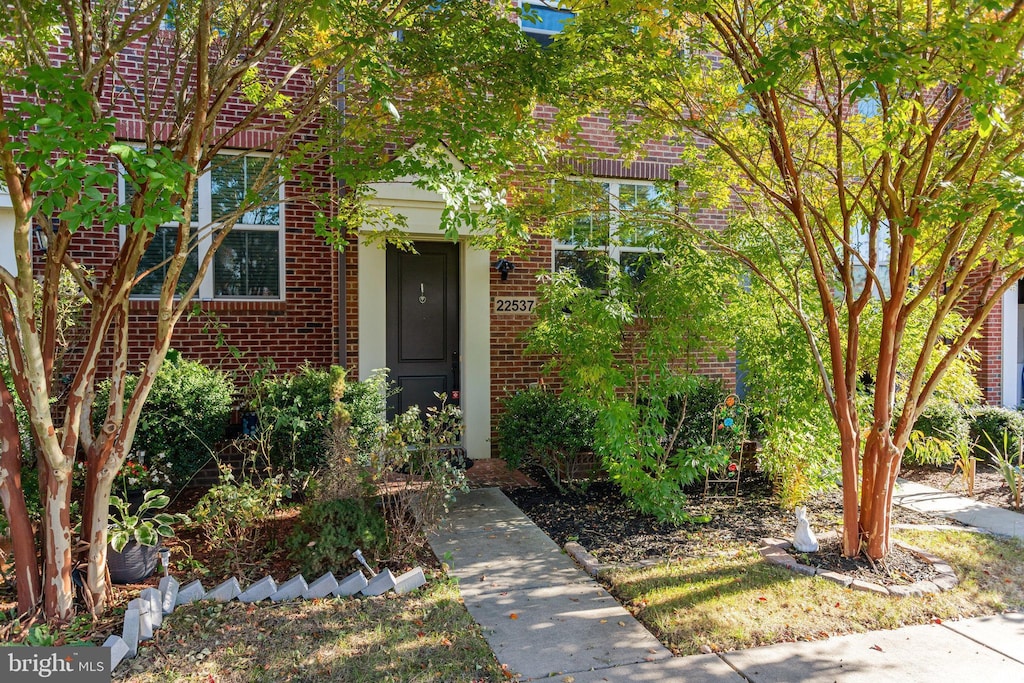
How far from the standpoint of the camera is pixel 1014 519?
6141 millimetres

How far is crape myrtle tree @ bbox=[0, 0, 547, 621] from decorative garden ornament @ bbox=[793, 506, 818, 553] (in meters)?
3.05

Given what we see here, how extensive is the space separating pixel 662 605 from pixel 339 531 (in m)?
2.01

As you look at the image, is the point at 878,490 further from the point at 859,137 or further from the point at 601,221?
the point at 859,137

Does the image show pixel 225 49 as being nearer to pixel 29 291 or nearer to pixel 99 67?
pixel 99 67

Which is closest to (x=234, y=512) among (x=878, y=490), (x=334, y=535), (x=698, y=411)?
(x=334, y=535)

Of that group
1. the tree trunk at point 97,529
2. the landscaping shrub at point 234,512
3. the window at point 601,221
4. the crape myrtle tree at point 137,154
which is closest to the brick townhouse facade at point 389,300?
the window at point 601,221

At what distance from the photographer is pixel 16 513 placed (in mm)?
3697

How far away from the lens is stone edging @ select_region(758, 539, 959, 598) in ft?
14.5

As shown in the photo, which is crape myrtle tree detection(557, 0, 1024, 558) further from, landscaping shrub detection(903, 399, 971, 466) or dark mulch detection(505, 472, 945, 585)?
landscaping shrub detection(903, 399, 971, 466)

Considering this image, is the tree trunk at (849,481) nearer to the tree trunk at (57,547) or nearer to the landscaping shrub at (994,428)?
the landscaping shrub at (994,428)

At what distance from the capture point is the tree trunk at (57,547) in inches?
145

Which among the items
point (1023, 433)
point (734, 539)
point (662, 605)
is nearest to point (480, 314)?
point (734, 539)

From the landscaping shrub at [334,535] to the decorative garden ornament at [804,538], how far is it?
290cm

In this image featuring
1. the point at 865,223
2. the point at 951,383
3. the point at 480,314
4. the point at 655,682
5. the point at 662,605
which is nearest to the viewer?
the point at 655,682
